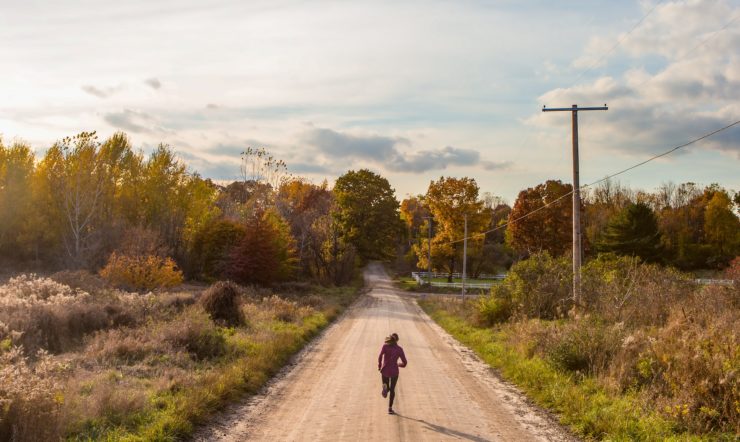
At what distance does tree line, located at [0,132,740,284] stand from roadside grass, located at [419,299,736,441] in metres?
19.1

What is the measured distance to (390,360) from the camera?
1122 centimetres

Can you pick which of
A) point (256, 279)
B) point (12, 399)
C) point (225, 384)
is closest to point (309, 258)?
point (256, 279)

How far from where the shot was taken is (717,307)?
51.0 ft

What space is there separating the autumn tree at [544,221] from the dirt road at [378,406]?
144ft

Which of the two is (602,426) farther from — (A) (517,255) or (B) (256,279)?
(A) (517,255)

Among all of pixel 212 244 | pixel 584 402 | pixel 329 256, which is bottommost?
pixel 584 402

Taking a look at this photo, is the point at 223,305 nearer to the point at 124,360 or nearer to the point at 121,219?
the point at 124,360

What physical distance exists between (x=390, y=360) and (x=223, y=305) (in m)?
12.6

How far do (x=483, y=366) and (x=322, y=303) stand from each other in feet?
69.6

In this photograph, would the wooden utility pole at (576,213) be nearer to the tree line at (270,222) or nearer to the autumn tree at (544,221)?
the tree line at (270,222)

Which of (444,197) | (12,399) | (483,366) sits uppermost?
(444,197)

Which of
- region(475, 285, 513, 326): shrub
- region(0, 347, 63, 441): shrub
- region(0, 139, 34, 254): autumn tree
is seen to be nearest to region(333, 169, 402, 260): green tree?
region(0, 139, 34, 254): autumn tree

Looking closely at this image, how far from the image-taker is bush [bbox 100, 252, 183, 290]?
107 feet

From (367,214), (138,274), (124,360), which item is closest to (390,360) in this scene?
(124,360)
